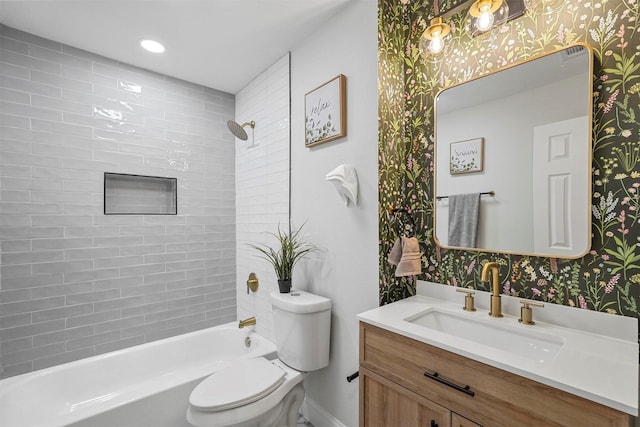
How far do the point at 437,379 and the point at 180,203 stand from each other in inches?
92.8

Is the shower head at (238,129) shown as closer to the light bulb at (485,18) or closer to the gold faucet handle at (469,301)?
the light bulb at (485,18)

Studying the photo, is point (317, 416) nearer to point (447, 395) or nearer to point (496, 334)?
point (447, 395)

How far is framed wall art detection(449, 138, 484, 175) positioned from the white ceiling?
3.60 feet

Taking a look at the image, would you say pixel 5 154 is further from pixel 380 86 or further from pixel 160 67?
pixel 380 86

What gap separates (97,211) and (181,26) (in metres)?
1.45

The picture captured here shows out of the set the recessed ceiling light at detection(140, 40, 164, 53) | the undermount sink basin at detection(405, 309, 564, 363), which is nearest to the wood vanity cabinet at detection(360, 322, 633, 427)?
the undermount sink basin at detection(405, 309, 564, 363)

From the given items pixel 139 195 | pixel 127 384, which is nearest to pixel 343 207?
pixel 139 195

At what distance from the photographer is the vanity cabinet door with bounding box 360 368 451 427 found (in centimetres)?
108

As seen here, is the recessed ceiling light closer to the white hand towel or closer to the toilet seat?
the white hand towel

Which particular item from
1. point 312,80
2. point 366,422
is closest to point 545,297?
point 366,422

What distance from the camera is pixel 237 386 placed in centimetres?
159

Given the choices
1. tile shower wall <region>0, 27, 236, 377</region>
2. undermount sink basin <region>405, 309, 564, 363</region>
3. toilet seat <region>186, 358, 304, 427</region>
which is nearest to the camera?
undermount sink basin <region>405, 309, 564, 363</region>

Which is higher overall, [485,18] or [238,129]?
[485,18]

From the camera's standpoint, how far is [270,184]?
8.00 feet
